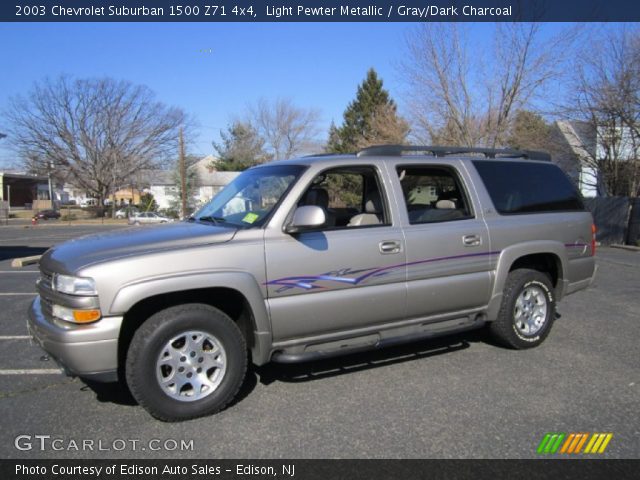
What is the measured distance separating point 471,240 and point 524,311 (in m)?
1.09

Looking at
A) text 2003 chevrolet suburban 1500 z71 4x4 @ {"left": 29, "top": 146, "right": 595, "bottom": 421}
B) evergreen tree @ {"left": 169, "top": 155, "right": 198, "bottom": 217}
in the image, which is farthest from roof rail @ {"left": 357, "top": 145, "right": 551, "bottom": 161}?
evergreen tree @ {"left": 169, "top": 155, "right": 198, "bottom": 217}

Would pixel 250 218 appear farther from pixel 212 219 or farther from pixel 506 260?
pixel 506 260

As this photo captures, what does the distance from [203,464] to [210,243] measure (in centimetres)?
144

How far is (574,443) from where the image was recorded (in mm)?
3080

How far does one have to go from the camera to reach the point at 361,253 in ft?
12.7

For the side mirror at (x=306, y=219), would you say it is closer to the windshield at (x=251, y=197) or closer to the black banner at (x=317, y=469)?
the windshield at (x=251, y=197)

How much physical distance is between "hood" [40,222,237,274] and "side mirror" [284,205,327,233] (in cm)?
46

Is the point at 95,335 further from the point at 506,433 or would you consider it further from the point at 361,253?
the point at 506,433

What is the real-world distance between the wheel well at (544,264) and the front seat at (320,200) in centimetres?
204

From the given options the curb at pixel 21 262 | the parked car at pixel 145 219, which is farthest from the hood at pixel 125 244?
the parked car at pixel 145 219

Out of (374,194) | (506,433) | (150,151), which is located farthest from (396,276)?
(150,151)

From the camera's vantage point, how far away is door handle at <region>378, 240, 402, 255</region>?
395 cm

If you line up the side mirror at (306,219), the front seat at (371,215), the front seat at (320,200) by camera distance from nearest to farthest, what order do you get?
1. the side mirror at (306,219)
2. the front seat at (320,200)
3. the front seat at (371,215)

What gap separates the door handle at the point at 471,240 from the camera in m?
4.36
